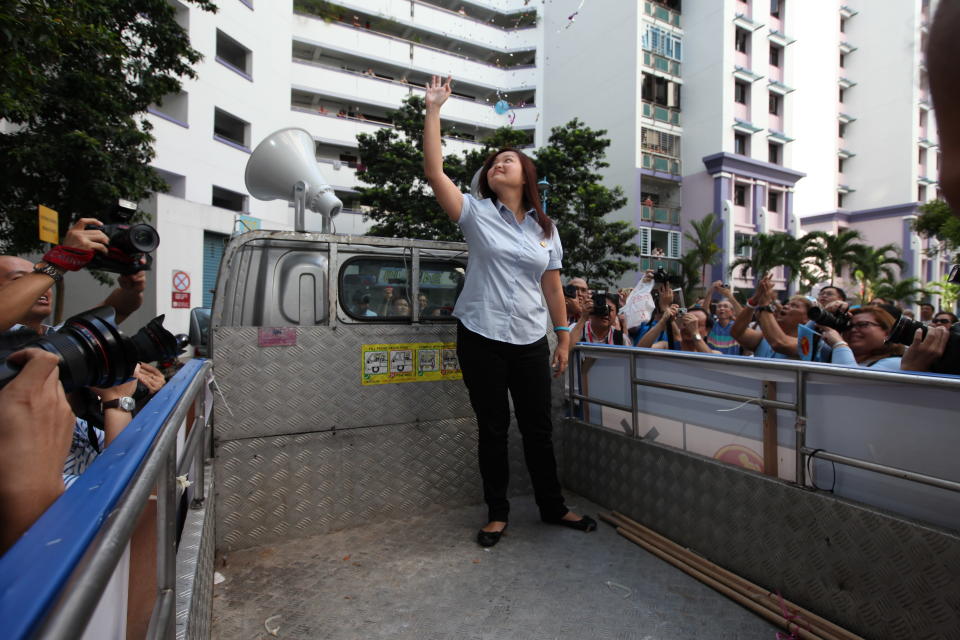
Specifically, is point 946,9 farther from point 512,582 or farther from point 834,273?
point 834,273

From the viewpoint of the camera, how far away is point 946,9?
64 cm

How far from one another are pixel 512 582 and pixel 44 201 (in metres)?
11.3

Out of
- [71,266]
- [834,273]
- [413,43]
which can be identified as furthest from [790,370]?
[413,43]

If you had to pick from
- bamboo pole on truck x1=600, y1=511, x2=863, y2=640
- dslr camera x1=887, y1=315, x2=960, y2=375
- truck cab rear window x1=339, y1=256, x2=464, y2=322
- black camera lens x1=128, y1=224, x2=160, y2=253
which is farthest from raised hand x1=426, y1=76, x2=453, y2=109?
bamboo pole on truck x1=600, y1=511, x2=863, y2=640

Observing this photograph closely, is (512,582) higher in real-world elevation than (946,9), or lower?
lower

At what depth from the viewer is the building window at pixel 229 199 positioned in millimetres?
18941

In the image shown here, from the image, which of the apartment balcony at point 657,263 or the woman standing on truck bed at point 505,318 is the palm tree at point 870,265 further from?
the woman standing on truck bed at point 505,318

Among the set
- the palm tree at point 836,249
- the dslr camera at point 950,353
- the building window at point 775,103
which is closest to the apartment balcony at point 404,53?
the building window at point 775,103

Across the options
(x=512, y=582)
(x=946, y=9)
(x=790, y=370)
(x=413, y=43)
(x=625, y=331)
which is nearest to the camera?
(x=946, y=9)

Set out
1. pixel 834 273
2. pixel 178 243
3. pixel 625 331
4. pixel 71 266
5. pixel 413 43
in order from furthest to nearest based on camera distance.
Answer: pixel 413 43 → pixel 834 273 → pixel 178 243 → pixel 625 331 → pixel 71 266

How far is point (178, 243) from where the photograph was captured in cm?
1585

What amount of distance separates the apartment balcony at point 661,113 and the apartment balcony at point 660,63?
1.93 metres

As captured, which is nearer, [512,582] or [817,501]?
[817,501]

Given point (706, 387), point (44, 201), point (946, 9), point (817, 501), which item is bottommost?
point (817, 501)
